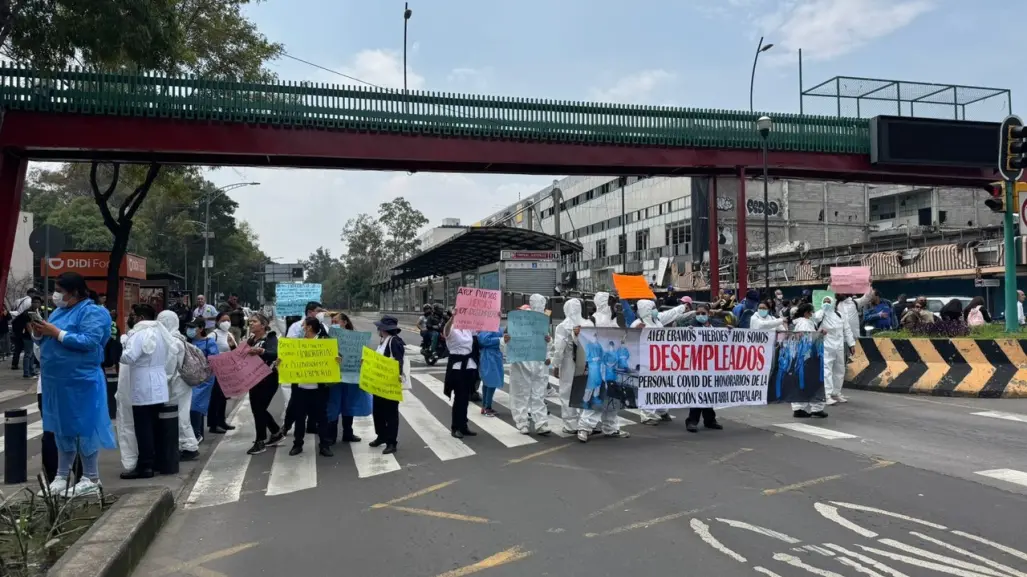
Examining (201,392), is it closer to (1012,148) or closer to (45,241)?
(45,241)

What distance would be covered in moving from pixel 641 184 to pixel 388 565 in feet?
188

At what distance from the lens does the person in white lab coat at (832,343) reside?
11602 mm

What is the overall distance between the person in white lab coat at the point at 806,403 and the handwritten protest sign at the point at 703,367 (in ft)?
2.70

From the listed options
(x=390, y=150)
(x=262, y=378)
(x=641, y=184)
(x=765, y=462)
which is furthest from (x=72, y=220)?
(x=765, y=462)

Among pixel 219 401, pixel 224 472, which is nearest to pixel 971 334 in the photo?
pixel 219 401

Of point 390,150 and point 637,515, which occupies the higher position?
point 390,150

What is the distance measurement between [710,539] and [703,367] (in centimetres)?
473

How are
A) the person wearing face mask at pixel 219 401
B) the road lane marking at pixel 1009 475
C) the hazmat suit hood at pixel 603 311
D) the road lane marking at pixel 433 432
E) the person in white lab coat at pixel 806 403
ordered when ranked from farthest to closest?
1. the person in white lab coat at pixel 806 403
2. the person wearing face mask at pixel 219 401
3. the hazmat suit hood at pixel 603 311
4. the road lane marking at pixel 433 432
5. the road lane marking at pixel 1009 475

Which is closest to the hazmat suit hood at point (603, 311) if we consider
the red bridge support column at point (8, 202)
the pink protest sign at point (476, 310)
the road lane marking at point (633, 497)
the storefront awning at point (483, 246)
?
the pink protest sign at point (476, 310)

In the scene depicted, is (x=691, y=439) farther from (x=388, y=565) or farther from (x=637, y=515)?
(x=388, y=565)

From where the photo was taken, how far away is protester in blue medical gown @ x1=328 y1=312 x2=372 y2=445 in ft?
30.1

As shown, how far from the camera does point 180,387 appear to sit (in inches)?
327

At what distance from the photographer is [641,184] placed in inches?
2376

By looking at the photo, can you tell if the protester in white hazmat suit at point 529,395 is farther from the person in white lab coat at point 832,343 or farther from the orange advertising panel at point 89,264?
the orange advertising panel at point 89,264
